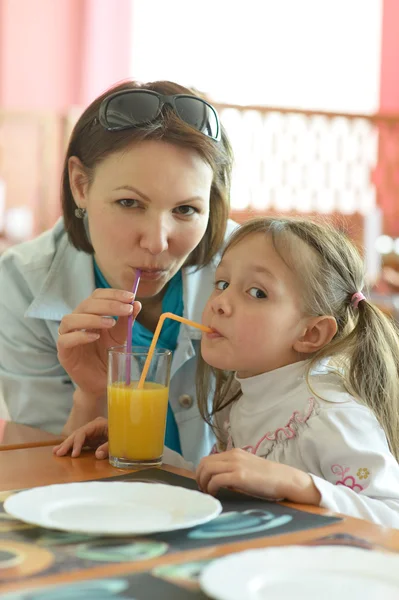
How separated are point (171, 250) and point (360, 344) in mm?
341

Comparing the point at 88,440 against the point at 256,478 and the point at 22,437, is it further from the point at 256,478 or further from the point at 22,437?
the point at 256,478

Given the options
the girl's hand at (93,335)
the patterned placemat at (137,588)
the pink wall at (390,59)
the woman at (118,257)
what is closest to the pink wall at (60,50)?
the pink wall at (390,59)

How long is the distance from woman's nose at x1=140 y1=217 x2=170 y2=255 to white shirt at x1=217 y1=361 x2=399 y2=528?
0.25 metres

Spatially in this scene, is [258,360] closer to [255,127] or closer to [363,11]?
[255,127]

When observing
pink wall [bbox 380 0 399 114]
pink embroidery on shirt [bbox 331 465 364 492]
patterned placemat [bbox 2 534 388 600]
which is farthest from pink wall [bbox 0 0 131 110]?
patterned placemat [bbox 2 534 388 600]

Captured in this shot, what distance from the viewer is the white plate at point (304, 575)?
58 cm

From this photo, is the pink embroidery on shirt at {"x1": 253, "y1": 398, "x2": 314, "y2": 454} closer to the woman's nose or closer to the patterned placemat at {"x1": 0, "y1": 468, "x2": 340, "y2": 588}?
the patterned placemat at {"x1": 0, "y1": 468, "x2": 340, "y2": 588}

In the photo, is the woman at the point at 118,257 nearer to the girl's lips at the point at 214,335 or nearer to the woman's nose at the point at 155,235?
the woman's nose at the point at 155,235

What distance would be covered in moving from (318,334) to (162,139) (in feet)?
1.26

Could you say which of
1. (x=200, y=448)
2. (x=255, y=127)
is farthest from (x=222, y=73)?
(x=200, y=448)

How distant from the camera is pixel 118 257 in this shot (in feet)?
4.43

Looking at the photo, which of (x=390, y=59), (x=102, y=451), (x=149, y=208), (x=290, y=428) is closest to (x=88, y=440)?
(x=102, y=451)

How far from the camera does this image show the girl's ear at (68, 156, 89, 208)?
1.43 metres

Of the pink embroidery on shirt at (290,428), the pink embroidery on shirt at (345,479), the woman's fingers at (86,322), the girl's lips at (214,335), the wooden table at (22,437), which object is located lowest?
the wooden table at (22,437)
